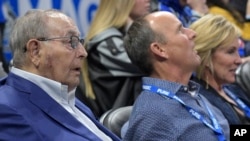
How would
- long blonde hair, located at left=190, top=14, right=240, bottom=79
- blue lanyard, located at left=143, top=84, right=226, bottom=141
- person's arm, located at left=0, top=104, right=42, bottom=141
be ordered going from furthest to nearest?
long blonde hair, located at left=190, top=14, right=240, bottom=79, blue lanyard, located at left=143, top=84, right=226, bottom=141, person's arm, located at left=0, top=104, right=42, bottom=141

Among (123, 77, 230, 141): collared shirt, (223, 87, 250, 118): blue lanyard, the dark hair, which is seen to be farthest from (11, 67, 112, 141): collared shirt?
(223, 87, 250, 118): blue lanyard

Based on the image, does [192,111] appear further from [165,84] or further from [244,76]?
[244,76]

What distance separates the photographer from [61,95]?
9.04 feet

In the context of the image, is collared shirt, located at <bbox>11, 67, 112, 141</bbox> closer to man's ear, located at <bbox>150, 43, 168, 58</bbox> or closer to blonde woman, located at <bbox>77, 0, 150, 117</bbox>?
man's ear, located at <bbox>150, 43, 168, 58</bbox>

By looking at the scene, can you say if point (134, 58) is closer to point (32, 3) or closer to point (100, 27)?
point (100, 27)

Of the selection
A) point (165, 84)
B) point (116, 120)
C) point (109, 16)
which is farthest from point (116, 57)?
point (165, 84)

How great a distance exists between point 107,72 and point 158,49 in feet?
4.03

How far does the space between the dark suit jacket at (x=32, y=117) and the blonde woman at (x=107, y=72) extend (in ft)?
4.96

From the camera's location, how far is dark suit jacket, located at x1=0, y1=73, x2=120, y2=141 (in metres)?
2.54

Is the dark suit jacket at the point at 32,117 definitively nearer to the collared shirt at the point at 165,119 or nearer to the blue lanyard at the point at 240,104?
the collared shirt at the point at 165,119

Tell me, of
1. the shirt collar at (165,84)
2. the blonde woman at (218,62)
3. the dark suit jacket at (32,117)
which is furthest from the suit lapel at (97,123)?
the blonde woman at (218,62)

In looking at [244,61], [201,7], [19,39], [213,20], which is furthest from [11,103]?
[201,7]

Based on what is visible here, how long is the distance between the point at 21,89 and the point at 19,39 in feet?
0.64

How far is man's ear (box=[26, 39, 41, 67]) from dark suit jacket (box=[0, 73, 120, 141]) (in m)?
0.09
